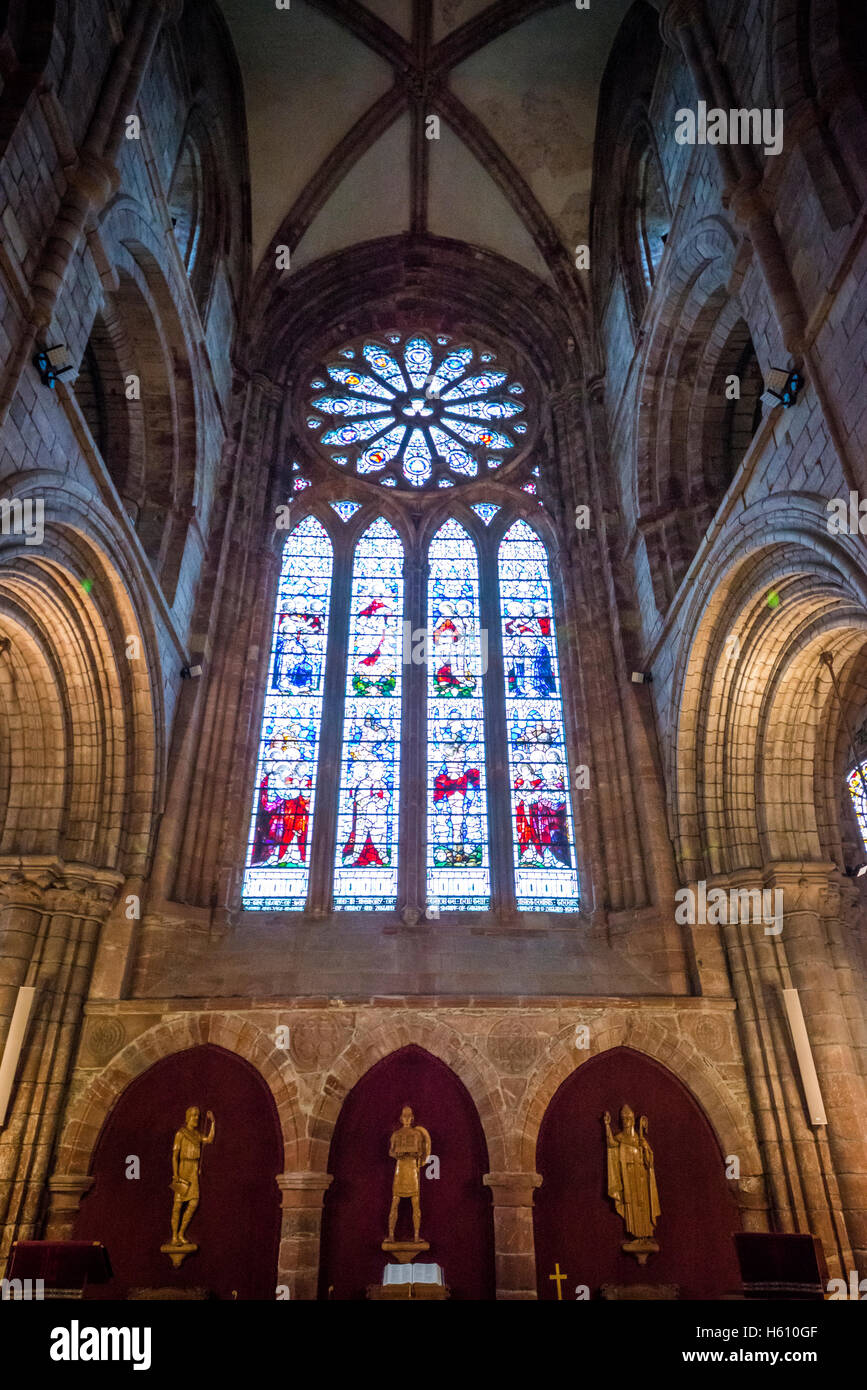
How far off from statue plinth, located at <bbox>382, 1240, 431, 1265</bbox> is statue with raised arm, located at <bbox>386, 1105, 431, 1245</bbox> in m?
0.02

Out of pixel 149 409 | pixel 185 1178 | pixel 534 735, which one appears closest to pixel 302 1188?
pixel 185 1178

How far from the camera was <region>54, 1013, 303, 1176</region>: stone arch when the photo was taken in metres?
8.79

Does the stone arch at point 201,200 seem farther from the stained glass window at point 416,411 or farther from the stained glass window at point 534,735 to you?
the stained glass window at point 534,735

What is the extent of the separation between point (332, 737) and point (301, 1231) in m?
5.74

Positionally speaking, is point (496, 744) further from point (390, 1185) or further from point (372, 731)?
point (390, 1185)

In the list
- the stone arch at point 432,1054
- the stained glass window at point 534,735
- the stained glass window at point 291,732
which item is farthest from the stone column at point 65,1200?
the stained glass window at point 534,735

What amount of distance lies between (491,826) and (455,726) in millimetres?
1502

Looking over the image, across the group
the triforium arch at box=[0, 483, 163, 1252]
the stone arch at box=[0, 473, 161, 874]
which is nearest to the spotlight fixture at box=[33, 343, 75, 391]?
the triforium arch at box=[0, 483, 163, 1252]

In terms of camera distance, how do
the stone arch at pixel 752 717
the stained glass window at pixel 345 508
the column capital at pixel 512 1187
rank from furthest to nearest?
the stained glass window at pixel 345 508, the stone arch at pixel 752 717, the column capital at pixel 512 1187

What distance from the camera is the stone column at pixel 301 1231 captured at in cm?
829

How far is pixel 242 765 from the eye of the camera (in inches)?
A: 467

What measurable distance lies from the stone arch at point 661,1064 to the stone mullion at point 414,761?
2405 millimetres

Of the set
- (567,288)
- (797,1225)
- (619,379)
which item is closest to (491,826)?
(797,1225)
